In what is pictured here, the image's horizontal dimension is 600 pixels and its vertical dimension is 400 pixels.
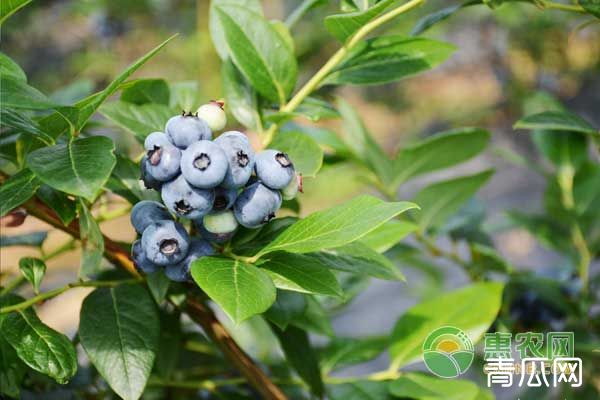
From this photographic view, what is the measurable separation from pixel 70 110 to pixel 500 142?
5.01 metres

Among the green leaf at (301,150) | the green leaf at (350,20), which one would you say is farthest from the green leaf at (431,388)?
the green leaf at (350,20)

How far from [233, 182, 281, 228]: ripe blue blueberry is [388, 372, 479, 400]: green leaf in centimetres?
30

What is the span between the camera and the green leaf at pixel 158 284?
647mm

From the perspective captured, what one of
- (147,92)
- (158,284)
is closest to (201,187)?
(158,284)

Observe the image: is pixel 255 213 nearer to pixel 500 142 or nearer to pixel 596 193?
pixel 596 193

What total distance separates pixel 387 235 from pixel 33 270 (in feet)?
1.19

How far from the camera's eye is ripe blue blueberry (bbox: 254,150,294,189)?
0.59m

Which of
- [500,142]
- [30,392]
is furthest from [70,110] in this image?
[500,142]

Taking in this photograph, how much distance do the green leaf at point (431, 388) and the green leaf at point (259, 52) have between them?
333 mm

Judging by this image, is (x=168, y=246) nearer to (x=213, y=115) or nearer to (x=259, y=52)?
(x=213, y=115)

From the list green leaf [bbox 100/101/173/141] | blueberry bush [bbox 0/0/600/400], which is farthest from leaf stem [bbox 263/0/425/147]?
green leaf [bbox 100/101/173/141]

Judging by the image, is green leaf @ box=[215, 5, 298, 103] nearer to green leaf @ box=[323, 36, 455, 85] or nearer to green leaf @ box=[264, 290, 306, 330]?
green leaf @ box=[323, 36, 455, 85]

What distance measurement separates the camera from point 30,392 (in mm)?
822

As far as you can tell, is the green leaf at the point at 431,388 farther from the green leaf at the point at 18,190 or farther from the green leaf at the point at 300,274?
the green leaf at the point at 18,190
